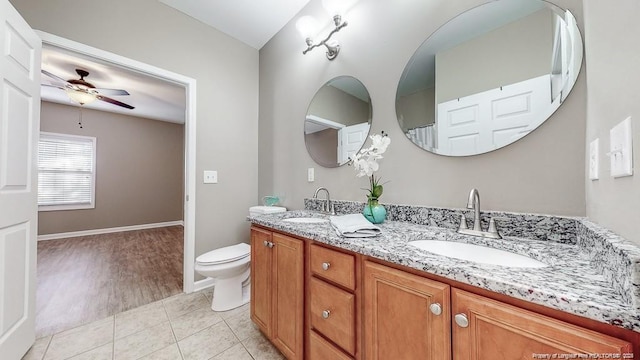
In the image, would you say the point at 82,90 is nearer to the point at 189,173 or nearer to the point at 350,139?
the point at 189,173

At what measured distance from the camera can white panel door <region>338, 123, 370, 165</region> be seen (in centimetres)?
157

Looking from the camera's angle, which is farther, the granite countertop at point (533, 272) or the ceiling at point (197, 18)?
the ceiling at point (197, 18)

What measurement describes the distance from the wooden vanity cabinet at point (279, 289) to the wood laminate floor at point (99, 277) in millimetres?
1244

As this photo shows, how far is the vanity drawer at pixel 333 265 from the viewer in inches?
34.0

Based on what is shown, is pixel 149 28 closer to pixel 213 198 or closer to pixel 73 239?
pixel 213 198

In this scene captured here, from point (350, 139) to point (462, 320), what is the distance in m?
1.28

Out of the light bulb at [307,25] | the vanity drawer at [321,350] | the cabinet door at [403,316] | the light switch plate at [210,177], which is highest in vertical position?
the light bulb at [307,25]

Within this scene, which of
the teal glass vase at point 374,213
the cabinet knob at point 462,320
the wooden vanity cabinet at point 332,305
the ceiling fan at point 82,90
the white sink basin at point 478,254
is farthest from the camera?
the ceiling fan at point 82,90

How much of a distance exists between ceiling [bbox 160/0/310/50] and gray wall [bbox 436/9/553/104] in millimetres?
1530

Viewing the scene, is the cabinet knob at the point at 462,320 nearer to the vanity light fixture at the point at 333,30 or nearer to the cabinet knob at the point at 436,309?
the cabinet knob at the point at 436,309

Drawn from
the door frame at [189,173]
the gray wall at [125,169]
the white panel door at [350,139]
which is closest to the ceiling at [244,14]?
the door frame at [189,173]

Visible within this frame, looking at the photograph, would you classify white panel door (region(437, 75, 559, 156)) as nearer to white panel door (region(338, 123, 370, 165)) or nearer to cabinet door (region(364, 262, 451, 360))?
white panel door (region(338, 123, 370, 165))

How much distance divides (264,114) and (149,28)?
3.92 feet

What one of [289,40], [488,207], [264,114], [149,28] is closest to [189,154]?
[264,114]
